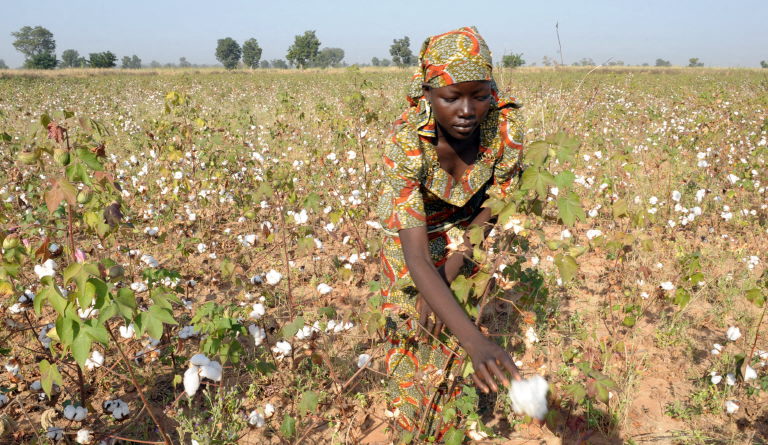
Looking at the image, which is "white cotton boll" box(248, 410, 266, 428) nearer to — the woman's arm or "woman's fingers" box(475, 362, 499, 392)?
the woman's arm

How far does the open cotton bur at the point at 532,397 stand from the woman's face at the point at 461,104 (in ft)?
2.94

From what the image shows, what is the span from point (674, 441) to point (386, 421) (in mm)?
1276

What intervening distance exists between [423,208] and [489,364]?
68cm

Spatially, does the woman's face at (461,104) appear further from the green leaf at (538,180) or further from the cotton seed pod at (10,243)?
the cotton seed pod at (10,243)

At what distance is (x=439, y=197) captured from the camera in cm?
190

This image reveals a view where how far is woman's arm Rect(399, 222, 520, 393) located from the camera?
1.14 metres

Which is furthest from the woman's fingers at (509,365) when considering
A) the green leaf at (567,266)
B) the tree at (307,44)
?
the tree at (307,44)

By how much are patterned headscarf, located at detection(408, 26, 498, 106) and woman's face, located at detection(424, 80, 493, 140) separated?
0.9 inches

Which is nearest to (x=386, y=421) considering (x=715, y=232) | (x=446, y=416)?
(x=446, y=416)

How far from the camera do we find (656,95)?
13.5 m

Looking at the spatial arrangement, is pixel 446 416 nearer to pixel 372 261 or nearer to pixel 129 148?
pixel 372 261

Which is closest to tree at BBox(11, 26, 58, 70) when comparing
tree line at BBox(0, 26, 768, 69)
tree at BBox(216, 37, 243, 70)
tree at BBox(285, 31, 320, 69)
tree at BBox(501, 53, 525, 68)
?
tree line at BBox(0, 26, 768, 69)

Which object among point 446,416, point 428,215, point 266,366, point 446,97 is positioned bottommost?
point 446,416

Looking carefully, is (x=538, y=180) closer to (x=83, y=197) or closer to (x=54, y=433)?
(x=83, y=197)
